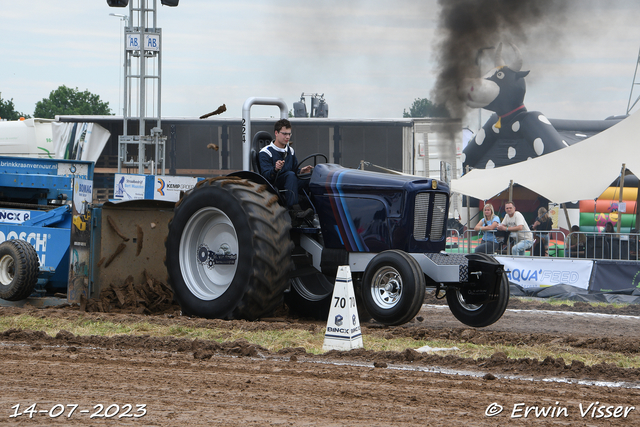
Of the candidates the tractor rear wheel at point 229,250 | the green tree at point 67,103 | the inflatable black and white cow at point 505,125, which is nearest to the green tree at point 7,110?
the green tree at point 67,103

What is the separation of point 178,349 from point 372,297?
184 centimetres

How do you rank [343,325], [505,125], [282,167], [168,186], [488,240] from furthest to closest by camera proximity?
1. [505,125]
2. [168,186]
3. [488,240]
4. [282,167]
5. [343,325]

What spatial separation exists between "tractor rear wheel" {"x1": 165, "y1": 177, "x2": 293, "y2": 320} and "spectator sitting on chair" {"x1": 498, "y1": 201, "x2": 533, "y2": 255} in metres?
7.35

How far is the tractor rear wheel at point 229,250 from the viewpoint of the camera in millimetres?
6855

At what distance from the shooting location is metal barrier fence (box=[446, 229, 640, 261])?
12.3 metres

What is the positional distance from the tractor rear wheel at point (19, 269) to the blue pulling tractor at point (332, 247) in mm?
1959

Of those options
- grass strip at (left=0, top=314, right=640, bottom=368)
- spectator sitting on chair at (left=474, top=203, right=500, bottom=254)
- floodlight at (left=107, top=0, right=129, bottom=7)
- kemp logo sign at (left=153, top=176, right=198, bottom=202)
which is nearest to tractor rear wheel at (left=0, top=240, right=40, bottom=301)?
grass strip at (left=0, top=314, right=640, bottom=368)

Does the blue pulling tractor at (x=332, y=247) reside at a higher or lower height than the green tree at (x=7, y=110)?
lower

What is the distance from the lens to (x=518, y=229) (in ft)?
44.0

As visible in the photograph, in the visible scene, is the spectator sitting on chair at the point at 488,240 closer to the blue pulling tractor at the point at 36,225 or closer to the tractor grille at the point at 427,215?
the tractor grille at the point at 427,215

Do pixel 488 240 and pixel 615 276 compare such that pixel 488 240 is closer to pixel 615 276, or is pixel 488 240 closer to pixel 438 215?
pixel 615 276

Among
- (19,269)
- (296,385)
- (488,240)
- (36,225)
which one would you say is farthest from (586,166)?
(296,385)

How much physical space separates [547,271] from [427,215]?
6375 millimetres

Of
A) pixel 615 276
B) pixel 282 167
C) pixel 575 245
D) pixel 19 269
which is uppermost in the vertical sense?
pixel 282 167
